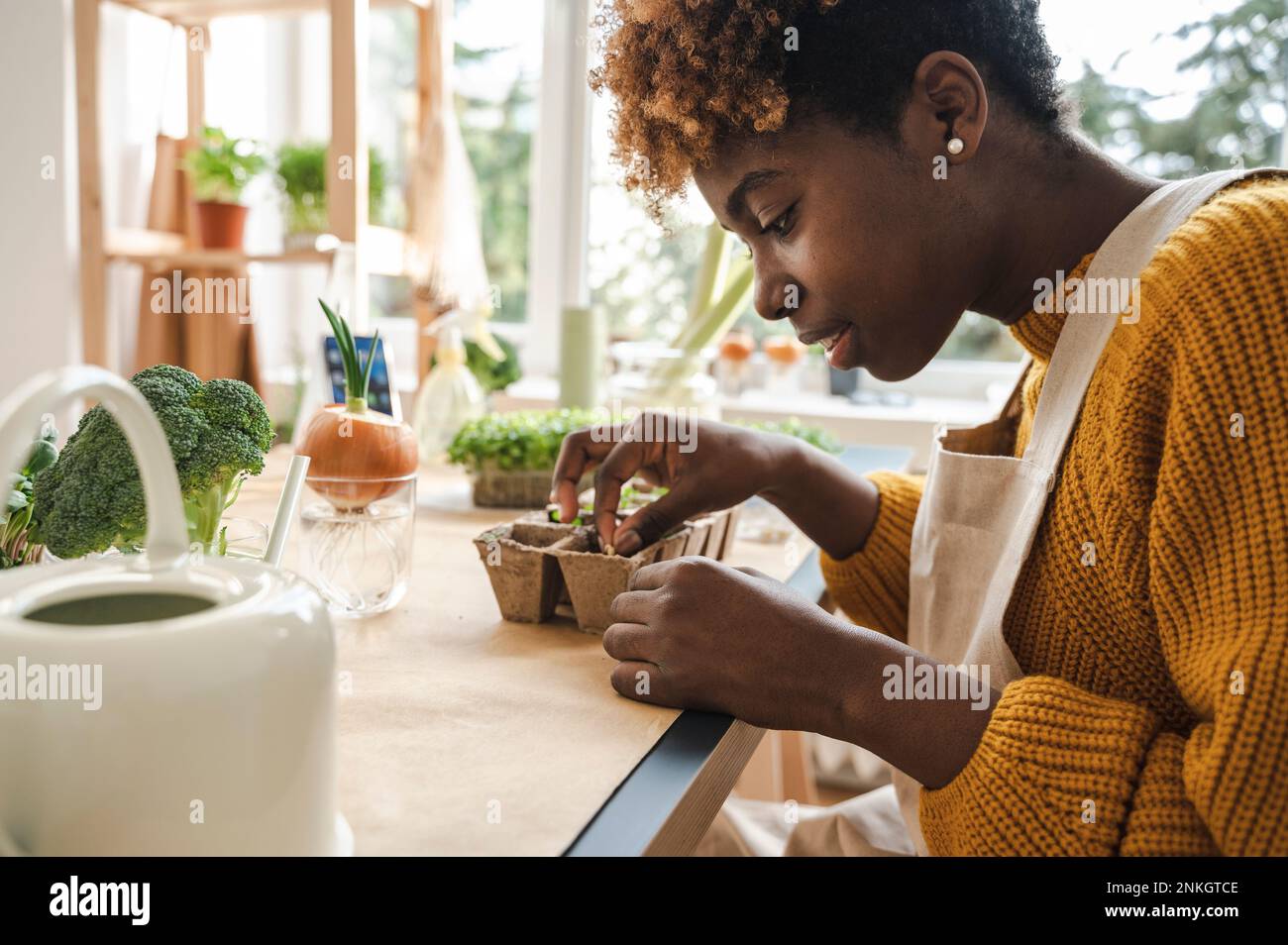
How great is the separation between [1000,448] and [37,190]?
1.74 m

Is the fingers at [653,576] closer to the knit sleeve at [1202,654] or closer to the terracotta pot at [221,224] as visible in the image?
the knit sleeve at [1202,654]

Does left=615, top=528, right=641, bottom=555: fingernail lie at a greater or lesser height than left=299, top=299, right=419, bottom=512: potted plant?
lesser

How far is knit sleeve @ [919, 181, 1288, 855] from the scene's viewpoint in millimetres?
605

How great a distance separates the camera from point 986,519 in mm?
967

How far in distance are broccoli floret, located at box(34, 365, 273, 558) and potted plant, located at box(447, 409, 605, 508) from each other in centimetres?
64

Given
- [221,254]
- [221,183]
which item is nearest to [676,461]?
[221,254]

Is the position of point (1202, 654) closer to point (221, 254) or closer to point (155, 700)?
point (155, 700)

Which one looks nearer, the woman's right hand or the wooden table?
the wooden table

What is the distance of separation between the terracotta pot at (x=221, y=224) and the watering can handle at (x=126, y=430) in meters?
1.84

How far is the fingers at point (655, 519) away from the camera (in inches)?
37.6

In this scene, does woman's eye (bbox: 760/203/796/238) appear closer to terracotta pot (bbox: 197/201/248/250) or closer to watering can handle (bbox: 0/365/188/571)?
watering can handle (bbox: 0/365/188/571)

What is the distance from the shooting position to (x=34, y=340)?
195 centimetres

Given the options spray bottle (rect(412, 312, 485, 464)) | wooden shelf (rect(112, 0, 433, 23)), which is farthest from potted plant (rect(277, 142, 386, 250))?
spray bottle (rect(412, 312, 485, 464))
